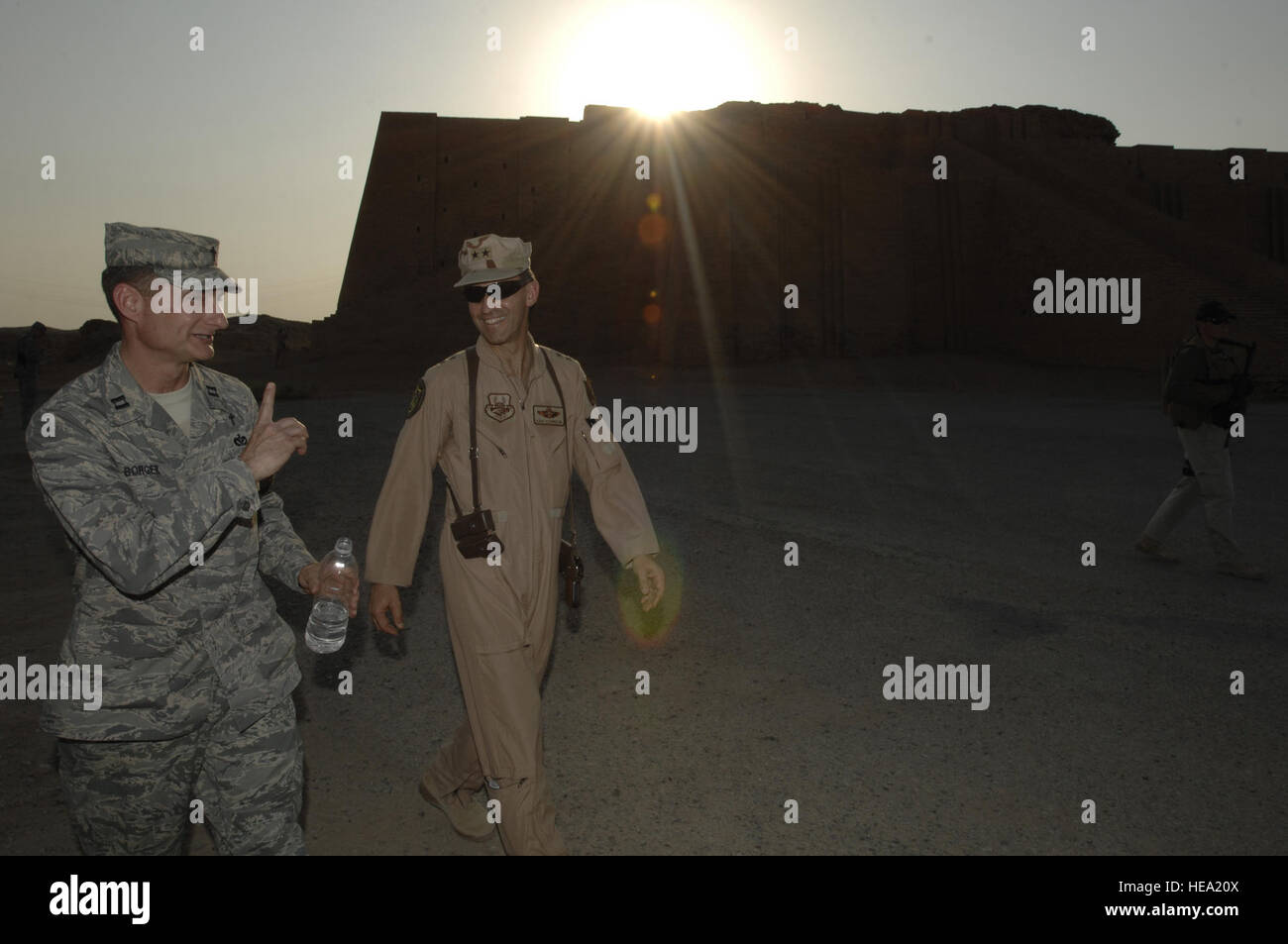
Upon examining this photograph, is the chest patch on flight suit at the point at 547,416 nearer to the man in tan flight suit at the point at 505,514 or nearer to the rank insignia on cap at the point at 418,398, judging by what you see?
the man in tan flight suit at the point at 505,514

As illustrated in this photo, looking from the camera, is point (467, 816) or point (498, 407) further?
point (467, 816)

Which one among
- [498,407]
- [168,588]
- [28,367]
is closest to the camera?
[168,588]

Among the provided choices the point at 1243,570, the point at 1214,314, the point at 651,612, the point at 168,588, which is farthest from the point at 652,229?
the point at 168,588

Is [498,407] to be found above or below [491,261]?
below

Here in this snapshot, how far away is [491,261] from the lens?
11.2 ft

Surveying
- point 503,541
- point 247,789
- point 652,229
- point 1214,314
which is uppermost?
point 652,229

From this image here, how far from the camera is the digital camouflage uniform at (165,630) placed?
2.22 m

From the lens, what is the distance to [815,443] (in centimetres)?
1419

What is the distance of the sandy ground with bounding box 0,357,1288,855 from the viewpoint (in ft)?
12.8

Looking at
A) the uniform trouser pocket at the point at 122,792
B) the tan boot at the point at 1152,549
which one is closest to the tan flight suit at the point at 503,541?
the uniform trouser pocket at the point at 122,792

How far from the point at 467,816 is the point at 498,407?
5.01ft

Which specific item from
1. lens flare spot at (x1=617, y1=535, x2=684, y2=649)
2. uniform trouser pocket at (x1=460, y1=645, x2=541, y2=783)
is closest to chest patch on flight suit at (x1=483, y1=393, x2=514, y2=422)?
uniform trouser pocket at (x1=460, y1=645, x2=541, y2=783)

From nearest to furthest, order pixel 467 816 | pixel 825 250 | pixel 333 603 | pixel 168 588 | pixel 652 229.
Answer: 1. pixel 168 588
2. pixel 333 603
3. pixel 467 816
4. pixel 825 250
5. pixel 652 229

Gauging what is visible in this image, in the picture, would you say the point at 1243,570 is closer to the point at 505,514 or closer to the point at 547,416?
the point at 547,416
